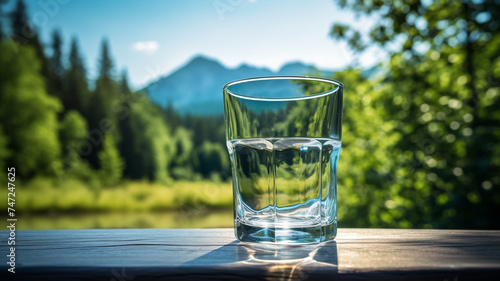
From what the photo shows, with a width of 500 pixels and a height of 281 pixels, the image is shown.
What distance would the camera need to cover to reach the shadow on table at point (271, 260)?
44 centimetres

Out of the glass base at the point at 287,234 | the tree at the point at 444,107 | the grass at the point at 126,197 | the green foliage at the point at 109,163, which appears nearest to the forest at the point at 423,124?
the tree at the point at 444,107

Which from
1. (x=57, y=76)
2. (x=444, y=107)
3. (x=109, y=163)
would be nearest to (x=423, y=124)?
(x=444, y=107)

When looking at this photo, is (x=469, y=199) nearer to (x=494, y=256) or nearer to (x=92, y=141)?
(x=494, y=256)

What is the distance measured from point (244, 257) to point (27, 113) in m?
11.7

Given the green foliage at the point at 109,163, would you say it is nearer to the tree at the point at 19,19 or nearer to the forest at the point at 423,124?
the forest at the point at 423,124

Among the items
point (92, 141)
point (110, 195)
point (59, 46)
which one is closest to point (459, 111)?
point (92, 141)

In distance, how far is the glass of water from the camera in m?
0.63

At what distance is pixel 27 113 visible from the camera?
10.5 m

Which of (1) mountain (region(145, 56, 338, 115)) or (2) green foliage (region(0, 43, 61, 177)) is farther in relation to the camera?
(2) green foliage (region(0, 43, 61, 177))

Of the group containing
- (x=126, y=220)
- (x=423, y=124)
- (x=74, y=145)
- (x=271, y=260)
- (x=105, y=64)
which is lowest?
(x=126, y=220)

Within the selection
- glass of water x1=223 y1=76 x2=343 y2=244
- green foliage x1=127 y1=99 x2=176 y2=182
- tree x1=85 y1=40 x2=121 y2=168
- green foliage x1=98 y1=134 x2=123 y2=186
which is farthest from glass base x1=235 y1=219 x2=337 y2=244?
green foliage x1=127 y1=99 x2=176 y2=182

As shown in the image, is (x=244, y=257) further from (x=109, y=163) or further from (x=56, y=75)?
(x=56, y=75)

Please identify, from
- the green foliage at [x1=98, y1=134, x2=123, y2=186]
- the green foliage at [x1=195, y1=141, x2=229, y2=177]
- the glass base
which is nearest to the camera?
the glass base

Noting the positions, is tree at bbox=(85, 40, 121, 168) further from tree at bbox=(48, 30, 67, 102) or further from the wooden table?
the wooden table
